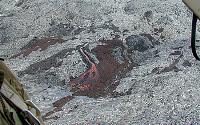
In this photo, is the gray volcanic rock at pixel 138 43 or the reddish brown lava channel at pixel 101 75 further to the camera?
the gray volcanic rock at pixel 138 43

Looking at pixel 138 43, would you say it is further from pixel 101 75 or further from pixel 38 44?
pixel 38 44

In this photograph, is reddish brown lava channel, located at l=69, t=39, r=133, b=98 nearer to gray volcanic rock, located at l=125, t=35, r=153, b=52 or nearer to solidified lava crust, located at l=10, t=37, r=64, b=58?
gray volcanic rock, located at l=125, t=35, r=153, b=52

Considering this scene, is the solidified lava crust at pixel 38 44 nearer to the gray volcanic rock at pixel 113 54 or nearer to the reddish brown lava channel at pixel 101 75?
the gray volcanic rock at pixel 113 54

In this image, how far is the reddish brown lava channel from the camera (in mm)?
6219

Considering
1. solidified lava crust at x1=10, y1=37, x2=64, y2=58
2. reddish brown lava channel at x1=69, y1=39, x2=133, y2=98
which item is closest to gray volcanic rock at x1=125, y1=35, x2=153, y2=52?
reddish brown lava channel at x1=69, y1=39, x2=133, y2=98

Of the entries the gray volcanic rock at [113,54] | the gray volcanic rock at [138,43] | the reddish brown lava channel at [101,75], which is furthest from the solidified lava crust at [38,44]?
the gray volcanic rock at [138,43]

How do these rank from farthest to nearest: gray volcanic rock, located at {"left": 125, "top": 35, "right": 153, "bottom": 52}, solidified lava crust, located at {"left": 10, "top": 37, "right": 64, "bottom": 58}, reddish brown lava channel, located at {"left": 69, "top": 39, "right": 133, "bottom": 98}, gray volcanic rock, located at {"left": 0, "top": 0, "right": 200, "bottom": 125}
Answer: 1. solidified lava crust, located at {"left": 10, "top": 37, "right": 64, "bottom": 58}
2. gray volcanic rock, located at {"left": 125, "top": 35, "right": 153, "bottom": 52}
3. reddish brown lava channel, located at {"left": 69, "top": 39, "right": 133, "bottom": 98}
4. gray volcanic rock, located at {"left": 0, "top": 0, "right": 200, "bottom": 125}

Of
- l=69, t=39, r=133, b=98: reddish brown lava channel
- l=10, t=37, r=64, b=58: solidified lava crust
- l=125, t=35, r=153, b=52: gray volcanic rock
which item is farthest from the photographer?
l=10, t=37, r=64, b=58: solidified lava crust

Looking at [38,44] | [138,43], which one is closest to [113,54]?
[138,43]

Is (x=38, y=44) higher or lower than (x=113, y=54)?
higher

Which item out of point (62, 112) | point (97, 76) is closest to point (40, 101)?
point (62, 112)

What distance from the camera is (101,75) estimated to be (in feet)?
Result: 21.5

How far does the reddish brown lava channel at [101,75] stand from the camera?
20.4 feet

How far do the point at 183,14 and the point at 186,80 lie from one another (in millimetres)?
2706
